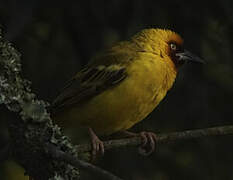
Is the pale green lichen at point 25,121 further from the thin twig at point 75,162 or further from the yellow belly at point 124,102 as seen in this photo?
the yellow belly at point 124,102

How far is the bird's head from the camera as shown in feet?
14.0

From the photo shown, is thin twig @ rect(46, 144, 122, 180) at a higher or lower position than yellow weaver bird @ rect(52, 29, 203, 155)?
higher

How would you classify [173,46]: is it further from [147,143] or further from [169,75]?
[147,143]

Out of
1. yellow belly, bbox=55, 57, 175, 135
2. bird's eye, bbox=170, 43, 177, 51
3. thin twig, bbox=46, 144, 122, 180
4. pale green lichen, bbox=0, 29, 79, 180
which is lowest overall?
yellow belly, bbox=55, 57, 175, 135

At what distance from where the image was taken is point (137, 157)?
15.2 feet

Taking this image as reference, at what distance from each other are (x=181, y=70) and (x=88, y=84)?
0.85 meters

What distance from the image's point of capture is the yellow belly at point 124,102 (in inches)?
148

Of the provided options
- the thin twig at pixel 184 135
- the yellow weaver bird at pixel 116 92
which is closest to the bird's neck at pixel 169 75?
the yellow weaver bird at pixel 116 92

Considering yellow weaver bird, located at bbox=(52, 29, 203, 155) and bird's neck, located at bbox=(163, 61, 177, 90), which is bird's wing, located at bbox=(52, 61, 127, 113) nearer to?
yellow weaver bird, located at bbox=(52, 29, 203, 155)

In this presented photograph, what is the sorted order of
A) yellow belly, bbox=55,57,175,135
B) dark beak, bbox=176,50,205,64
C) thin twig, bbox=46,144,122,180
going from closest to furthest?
thin twig, bbox=46,144,122,180
yellow belly, bbox=55,57,175,135
dark beak, bbox=176,50,205,64

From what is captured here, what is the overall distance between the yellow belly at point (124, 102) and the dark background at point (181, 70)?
1.54 ft

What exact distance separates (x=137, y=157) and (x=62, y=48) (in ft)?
3.28

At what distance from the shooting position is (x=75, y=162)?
80.0 inches

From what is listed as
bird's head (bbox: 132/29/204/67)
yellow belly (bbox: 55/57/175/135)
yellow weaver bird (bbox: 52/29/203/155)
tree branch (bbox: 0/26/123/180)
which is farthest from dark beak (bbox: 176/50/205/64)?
tree branch (bbox: 0/26/123/180)
